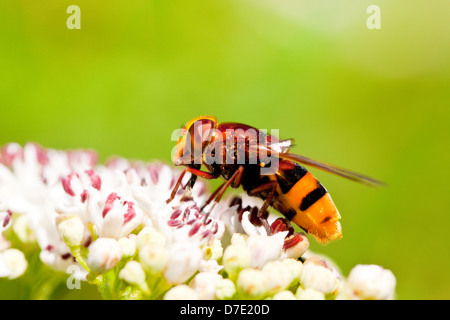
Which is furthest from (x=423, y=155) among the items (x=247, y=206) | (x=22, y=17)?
(x=22, y=17)

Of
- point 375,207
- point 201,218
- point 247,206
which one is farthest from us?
point 375,207

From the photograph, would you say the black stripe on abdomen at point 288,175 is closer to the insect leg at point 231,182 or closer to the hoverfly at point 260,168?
the hoverfly at point 260,168

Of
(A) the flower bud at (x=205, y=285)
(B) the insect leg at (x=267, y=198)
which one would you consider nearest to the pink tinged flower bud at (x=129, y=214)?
(A) the flower bud at (x=205, y=285)

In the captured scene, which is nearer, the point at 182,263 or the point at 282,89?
the point at 182,263

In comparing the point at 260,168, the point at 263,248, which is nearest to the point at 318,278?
the point at 263,248

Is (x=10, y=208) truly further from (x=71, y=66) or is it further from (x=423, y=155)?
(x=423, y=155)

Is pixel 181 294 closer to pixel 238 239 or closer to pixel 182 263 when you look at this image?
Answer: pixel 182 263

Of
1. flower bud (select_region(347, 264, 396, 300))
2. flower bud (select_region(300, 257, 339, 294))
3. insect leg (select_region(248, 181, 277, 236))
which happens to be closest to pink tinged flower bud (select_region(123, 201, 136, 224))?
insect leg (select_region(248, 181, 277, 236))
